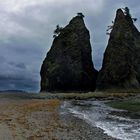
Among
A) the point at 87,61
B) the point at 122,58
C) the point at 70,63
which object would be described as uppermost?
the point at 87,61

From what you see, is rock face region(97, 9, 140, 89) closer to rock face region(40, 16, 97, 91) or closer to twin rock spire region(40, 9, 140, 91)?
twin rock spire region(40, 9, 140, 91)

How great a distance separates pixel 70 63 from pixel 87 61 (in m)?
6.66

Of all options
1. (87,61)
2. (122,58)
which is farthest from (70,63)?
(122,58)

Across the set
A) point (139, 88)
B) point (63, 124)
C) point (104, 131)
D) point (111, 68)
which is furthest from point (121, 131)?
point (111, 68)

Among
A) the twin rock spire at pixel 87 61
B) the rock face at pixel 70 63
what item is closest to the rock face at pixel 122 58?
the twin rock spire at pixel 87 61

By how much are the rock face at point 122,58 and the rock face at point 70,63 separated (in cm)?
612

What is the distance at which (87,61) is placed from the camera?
124812 mm

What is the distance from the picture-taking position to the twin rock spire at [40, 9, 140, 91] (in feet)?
367

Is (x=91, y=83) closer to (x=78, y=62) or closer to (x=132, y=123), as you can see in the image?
(x=78, y=62)

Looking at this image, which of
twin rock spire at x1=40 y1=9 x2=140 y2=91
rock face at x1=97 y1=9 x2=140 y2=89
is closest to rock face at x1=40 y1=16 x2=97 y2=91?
twin rock spire at x1=40 y1=9 x2=140 y2=91

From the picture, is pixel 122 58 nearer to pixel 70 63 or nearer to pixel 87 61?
pixel 87 61

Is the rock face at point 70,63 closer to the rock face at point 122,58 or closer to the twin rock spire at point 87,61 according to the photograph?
the twin rock spire at point 87,61

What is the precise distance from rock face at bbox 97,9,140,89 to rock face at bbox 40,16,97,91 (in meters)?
6.12

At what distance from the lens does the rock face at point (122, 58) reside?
4338 inches
